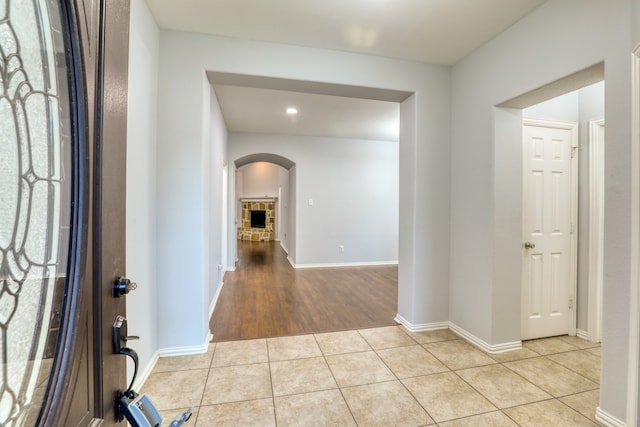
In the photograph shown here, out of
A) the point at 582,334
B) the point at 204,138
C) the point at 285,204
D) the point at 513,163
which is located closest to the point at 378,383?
the point at 513,163

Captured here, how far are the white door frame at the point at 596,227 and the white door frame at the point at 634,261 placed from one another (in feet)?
4.65

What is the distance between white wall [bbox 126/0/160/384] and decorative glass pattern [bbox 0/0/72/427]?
1.40m

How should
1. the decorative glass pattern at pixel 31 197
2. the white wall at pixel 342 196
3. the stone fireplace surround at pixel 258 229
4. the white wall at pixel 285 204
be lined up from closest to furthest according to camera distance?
the decorative glass pattern at pixel 31 197 < the white wall at pixel 342 196 < the white wall at pixel 285 204 < the stone fireplace surround at pixel 258 229

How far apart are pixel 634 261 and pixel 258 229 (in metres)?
10.1

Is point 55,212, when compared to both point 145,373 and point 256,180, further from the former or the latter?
point 256,180

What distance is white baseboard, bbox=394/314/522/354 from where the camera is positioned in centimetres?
247

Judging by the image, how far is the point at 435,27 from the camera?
230 cm

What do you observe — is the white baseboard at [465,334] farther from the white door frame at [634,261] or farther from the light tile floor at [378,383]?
the white door frame at [634,261]

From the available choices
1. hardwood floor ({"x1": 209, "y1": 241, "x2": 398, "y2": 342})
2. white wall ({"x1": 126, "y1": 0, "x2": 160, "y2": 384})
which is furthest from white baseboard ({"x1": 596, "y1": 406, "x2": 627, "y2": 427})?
white wall ({"x1": 126, "y1": 0, "x2": 160, "y2": 384})

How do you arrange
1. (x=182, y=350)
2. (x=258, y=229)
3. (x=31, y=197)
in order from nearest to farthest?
(x=31, y=197), (x=182, y=350), (x=258, y=229)

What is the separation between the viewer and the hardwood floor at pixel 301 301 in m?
2.96

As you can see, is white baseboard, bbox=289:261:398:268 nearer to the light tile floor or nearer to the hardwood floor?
the hardwood floor

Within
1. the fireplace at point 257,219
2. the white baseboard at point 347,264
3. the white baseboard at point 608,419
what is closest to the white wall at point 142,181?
the white baseboard at point 608,419

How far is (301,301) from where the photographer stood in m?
3.77
